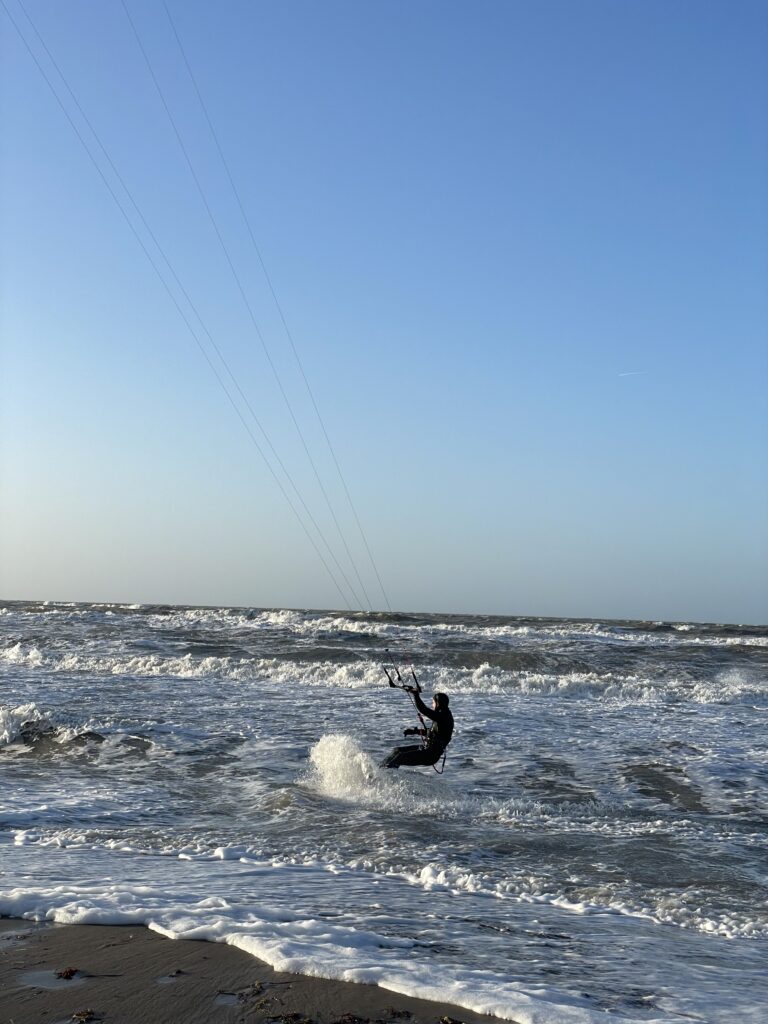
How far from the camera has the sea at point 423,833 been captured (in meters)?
5.36

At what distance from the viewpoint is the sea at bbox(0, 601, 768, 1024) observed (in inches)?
211

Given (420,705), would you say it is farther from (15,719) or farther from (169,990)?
(15,719)

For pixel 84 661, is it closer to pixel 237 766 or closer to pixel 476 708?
pixel 476 708

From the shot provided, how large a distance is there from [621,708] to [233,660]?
12278 mm

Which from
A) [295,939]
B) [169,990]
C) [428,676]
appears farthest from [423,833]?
[428,676]

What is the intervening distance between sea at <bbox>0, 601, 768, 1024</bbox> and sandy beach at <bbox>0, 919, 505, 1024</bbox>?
18 centimetres

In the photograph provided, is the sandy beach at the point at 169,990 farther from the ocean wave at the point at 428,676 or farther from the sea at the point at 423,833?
the ocean wave at the point at 428,676

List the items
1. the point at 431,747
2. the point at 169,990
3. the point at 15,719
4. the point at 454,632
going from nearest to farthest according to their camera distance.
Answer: the point at 169,990, the point at 431,747, the point at 15,719, the point at 454,632

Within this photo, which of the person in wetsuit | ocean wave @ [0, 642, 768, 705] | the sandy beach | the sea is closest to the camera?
the sandy beach

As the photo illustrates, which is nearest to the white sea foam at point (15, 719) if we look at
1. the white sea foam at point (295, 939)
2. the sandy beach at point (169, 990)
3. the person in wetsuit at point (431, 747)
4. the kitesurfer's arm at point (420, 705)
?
the person in wetsuit at point (431, 747)

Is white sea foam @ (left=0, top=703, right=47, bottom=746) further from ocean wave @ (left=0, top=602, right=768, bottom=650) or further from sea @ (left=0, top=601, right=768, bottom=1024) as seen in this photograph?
ocean wave @ (left=0, top=602, right=768, bottom=650)

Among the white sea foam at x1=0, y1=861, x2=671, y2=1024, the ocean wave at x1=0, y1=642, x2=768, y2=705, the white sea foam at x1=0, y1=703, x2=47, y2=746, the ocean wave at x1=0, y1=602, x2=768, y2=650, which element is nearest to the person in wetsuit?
the white sea foam at x1=0, y1=861, x2=671, y2=1024

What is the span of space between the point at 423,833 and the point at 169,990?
5064 mm

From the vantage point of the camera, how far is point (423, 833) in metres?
9.29
